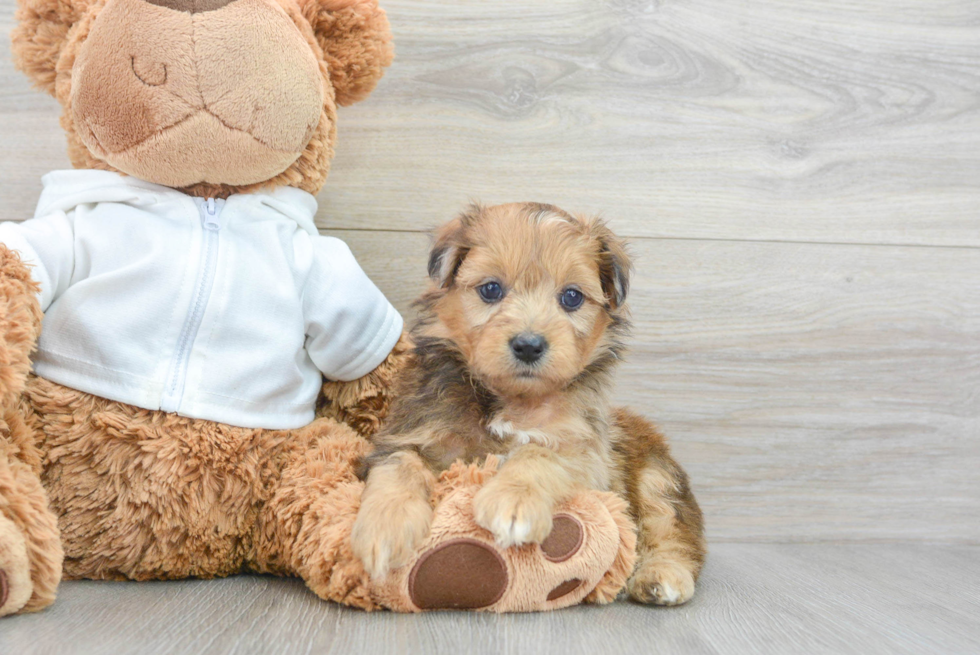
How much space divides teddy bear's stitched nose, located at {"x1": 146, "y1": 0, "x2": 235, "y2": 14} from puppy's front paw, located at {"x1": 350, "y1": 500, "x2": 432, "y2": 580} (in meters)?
1.20

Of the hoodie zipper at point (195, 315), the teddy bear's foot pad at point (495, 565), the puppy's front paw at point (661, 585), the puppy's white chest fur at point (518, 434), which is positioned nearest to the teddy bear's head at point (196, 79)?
the hoodie zipper at point (195, 315)

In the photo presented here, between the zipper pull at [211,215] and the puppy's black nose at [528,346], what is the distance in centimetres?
84

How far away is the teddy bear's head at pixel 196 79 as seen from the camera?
5.93 feet

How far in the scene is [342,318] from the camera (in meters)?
2.10

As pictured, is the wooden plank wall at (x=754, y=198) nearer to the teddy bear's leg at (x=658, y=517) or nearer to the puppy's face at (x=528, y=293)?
the teddy bear's leg at (x=658, y=517)

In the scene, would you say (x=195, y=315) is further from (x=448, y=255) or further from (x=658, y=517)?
(x=658, y=517)

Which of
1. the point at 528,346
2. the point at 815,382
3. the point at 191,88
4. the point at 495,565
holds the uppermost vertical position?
the point at 191,88

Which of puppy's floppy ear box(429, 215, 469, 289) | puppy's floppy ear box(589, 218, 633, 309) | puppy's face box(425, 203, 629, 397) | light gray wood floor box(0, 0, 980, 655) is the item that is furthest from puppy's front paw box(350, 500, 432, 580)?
light gray wood floor box(0, 0, 980, 655)

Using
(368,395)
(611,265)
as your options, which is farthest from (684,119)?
(368,395)

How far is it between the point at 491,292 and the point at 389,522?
63cm

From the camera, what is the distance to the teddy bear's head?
1.81m

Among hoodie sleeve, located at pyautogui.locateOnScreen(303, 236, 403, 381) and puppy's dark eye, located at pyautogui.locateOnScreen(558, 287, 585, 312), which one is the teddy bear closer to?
hoodie sleeve, located at pyautogui.locateOnScreen(303, 236, 403, 381)

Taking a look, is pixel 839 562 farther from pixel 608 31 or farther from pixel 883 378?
pixel 608 31

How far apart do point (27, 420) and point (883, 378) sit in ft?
8.68
